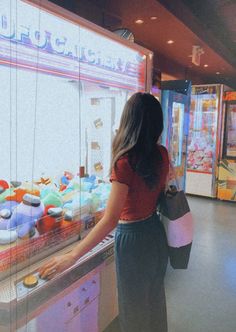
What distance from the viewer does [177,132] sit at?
410 centimetres

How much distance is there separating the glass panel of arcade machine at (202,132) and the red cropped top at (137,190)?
14.6 ft

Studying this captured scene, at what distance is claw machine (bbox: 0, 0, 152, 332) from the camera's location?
111 cm

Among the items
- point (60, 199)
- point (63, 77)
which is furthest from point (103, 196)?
point (63, 77)

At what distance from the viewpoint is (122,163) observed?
1.16m

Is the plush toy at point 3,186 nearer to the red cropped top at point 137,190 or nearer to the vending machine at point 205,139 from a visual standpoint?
the red cropped top at point 137,190

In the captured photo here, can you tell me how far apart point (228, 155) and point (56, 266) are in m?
4.89

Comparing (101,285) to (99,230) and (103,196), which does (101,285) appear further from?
(99,230)

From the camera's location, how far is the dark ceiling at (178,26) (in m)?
2.56

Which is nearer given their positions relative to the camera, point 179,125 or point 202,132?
point 179,125

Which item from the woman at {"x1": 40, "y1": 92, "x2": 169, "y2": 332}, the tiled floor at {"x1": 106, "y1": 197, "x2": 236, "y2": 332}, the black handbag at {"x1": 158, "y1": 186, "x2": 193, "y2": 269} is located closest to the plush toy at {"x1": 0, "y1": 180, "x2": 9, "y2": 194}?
the woman at {"x1": 40, "y1": 92, "x2": 169, "y2": 332}

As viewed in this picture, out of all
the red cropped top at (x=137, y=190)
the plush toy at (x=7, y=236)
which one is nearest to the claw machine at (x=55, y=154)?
the plush toy at (x=7, y=236)

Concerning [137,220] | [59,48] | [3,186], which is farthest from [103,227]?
[59,48]

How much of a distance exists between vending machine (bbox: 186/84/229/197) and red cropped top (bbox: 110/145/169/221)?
443 centimetres

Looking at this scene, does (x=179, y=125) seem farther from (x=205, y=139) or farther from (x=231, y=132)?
(x=231, y=132)
